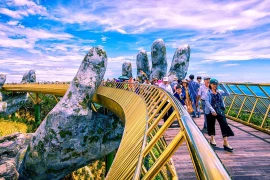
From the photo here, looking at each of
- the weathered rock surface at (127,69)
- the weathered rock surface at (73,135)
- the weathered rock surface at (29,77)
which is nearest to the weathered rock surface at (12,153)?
the weathered rock surface at (73,135)

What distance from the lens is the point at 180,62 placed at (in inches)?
1455

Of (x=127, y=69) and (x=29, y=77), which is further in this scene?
(x=127, y=69)

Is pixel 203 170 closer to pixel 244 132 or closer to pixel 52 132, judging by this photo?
pixel 244 132

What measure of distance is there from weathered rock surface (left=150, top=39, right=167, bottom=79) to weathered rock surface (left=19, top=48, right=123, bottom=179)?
2822cm

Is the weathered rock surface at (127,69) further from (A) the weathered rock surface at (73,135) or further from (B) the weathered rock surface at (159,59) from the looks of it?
(A) the weathered rock surface at (73,135)

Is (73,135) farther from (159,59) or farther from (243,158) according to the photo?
(159,59)

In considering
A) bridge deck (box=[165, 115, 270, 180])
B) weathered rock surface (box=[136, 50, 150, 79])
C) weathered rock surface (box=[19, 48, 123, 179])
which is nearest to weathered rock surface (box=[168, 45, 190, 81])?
weathered rock surface (box=[136, 50, 150, 79])

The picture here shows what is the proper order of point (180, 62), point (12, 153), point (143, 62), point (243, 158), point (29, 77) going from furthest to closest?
point (143, 62)
point (29, 77)
point (180, 62)
point (12, 153)
point (243, 158)

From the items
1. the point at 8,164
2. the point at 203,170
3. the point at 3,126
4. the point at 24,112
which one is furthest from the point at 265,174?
the point at 24,112

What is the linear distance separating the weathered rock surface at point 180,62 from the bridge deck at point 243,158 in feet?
97.0

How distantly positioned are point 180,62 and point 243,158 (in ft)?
106

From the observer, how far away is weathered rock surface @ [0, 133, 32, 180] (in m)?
12.1

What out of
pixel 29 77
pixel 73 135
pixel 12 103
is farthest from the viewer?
pixel 29 77

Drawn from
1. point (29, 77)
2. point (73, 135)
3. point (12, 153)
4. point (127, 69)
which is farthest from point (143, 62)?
point (73, 135)
